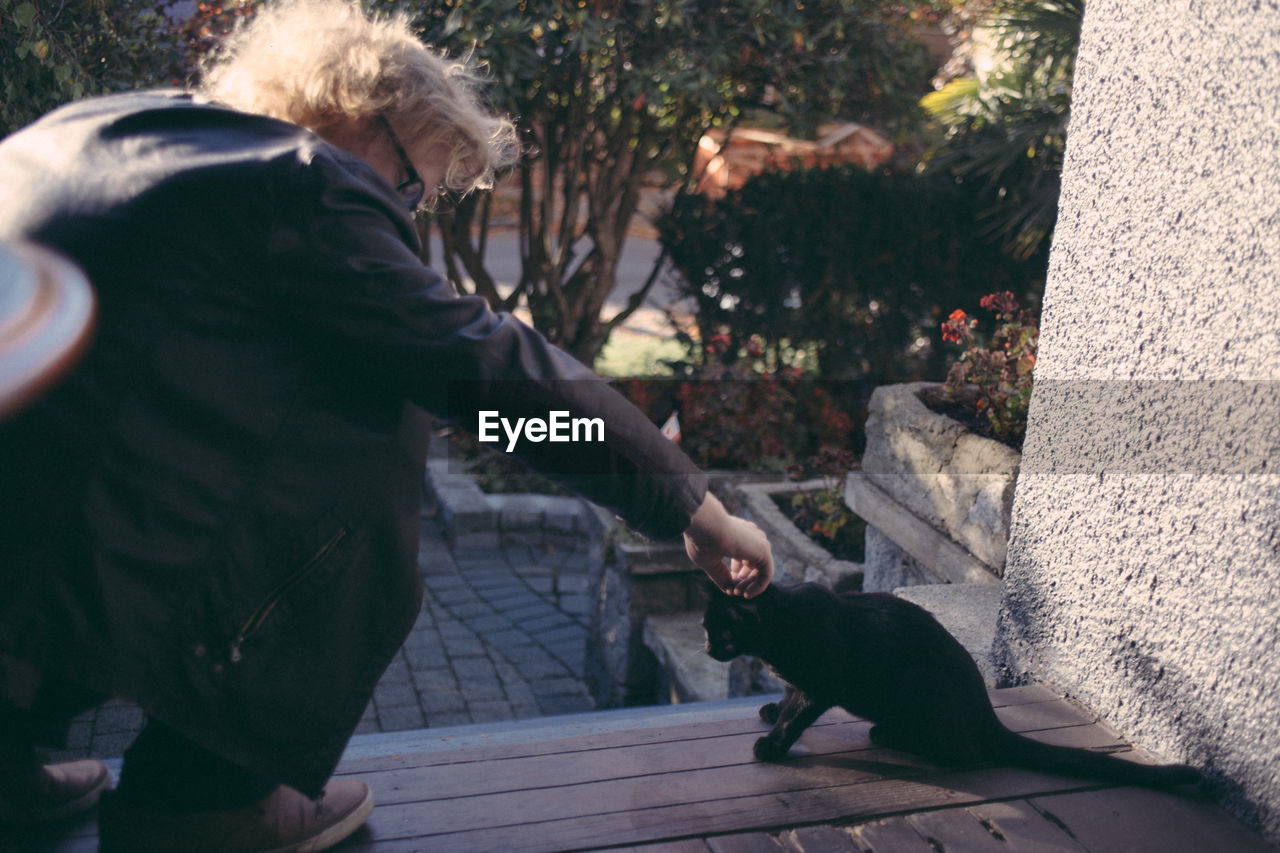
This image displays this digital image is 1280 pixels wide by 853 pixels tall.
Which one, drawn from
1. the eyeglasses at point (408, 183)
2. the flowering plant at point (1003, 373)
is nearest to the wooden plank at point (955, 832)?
the eyeglasses at point (408, 183)

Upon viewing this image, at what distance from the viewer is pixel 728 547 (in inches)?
66.4

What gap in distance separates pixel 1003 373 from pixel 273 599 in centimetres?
307

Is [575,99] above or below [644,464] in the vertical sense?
above

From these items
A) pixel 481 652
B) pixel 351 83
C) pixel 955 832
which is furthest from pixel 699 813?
pixel 481 652

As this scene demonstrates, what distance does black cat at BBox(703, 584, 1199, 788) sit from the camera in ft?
6.56

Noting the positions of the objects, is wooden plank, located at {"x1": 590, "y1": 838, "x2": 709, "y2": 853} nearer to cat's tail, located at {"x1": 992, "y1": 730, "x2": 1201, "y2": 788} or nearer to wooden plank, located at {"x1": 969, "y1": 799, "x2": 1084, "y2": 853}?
wooden plank, located at {"x1": 969, "y1": 799, "x2": 1084, "y2": 853}

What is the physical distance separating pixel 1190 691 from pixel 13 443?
214cm

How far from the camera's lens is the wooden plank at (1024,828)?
69.4 inches

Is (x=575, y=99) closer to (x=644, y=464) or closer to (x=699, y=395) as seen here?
(x=699, y=395)

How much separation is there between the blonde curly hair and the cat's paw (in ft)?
4.54

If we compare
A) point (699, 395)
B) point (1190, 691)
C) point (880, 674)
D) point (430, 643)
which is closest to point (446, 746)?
point (880, 674)

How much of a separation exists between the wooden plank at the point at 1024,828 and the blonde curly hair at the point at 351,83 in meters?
1.62

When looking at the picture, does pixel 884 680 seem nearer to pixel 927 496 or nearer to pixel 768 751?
pixel 768 751

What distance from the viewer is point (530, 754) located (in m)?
2.05
